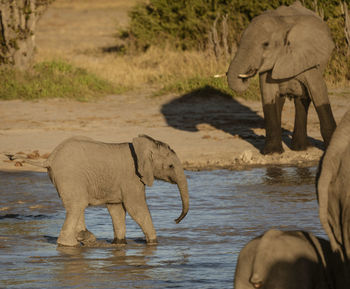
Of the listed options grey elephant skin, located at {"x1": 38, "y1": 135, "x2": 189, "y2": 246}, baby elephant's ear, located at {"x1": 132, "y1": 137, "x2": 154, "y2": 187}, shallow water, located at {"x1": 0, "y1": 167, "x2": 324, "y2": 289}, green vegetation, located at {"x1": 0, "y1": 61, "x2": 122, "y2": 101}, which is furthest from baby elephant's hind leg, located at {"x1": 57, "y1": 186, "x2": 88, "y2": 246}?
green vegetation, located at {"x1": 0, "y1": 61, "x2": 122, "y2": 101}

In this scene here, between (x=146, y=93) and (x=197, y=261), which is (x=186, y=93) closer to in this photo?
(x=146, y=93)

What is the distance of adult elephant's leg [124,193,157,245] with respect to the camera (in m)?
7.74

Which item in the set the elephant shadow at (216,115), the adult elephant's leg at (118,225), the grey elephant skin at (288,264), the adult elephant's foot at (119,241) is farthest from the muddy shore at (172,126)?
the grey elephant skin at (288,264)

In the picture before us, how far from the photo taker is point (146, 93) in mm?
17688

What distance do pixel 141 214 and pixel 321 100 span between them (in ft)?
16.4

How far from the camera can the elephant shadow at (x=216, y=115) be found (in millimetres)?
14387

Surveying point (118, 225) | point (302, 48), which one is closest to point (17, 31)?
point (302, 48)

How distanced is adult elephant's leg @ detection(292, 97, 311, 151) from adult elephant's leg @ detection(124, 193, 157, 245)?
18.2 ft

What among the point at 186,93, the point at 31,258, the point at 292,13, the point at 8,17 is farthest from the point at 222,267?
the point at 8,17

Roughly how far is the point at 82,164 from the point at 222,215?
1.83m

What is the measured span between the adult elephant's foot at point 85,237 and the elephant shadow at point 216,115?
5885mm

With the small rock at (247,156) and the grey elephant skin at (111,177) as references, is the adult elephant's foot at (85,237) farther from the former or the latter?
the small rock at (247,156)

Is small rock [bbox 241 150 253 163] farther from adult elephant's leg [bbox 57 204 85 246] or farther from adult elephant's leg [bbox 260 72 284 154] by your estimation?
adult elephant's leg [bbox 57 204 85 246]

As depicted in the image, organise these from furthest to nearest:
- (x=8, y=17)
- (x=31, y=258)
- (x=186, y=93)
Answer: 1. (x=8, y=17)
2. (x=186, y=93)
3. (x=31, y=258)
